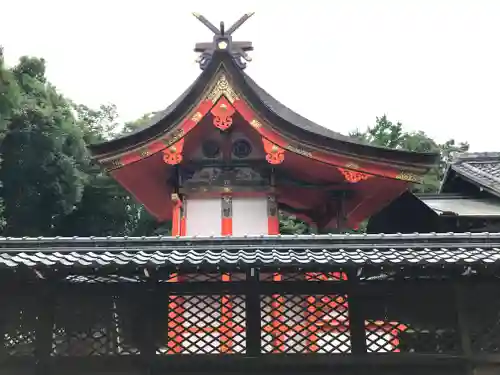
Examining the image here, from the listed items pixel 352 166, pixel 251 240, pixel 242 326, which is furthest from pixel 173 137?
pixel 242 326

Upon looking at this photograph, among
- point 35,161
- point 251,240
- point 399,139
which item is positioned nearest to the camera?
point 251,240

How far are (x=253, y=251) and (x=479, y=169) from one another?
8.82 meters

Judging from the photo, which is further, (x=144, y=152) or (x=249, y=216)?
(x=249, y=216)

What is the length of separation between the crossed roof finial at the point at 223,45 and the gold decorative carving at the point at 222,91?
0.78 meters

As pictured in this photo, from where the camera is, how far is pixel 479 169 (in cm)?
1325

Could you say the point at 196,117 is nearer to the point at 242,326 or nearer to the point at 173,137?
the point at 173,137

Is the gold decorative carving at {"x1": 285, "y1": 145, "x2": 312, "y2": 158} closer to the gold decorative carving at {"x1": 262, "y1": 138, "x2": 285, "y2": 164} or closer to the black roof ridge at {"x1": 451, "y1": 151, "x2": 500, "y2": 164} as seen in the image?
the gold decorative carving at {"x1": 262, "y1": 138, "x2": 285, "y2": 164}

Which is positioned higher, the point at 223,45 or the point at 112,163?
the point at 223,45

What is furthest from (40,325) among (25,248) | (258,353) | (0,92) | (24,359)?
(0,92)

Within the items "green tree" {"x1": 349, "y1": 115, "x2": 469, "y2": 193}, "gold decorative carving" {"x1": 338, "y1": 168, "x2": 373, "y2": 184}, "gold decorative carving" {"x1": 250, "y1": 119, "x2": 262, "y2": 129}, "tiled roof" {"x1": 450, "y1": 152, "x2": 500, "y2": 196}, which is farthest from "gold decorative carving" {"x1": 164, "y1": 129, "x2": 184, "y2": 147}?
"green tree" {"x1": 349, "y1": 115, "x2": 469, "y2": 193}

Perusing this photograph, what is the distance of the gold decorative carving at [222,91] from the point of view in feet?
30.7

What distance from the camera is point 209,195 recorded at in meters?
9.78

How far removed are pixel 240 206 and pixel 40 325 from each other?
4044mm

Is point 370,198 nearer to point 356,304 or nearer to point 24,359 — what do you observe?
point 356,304
